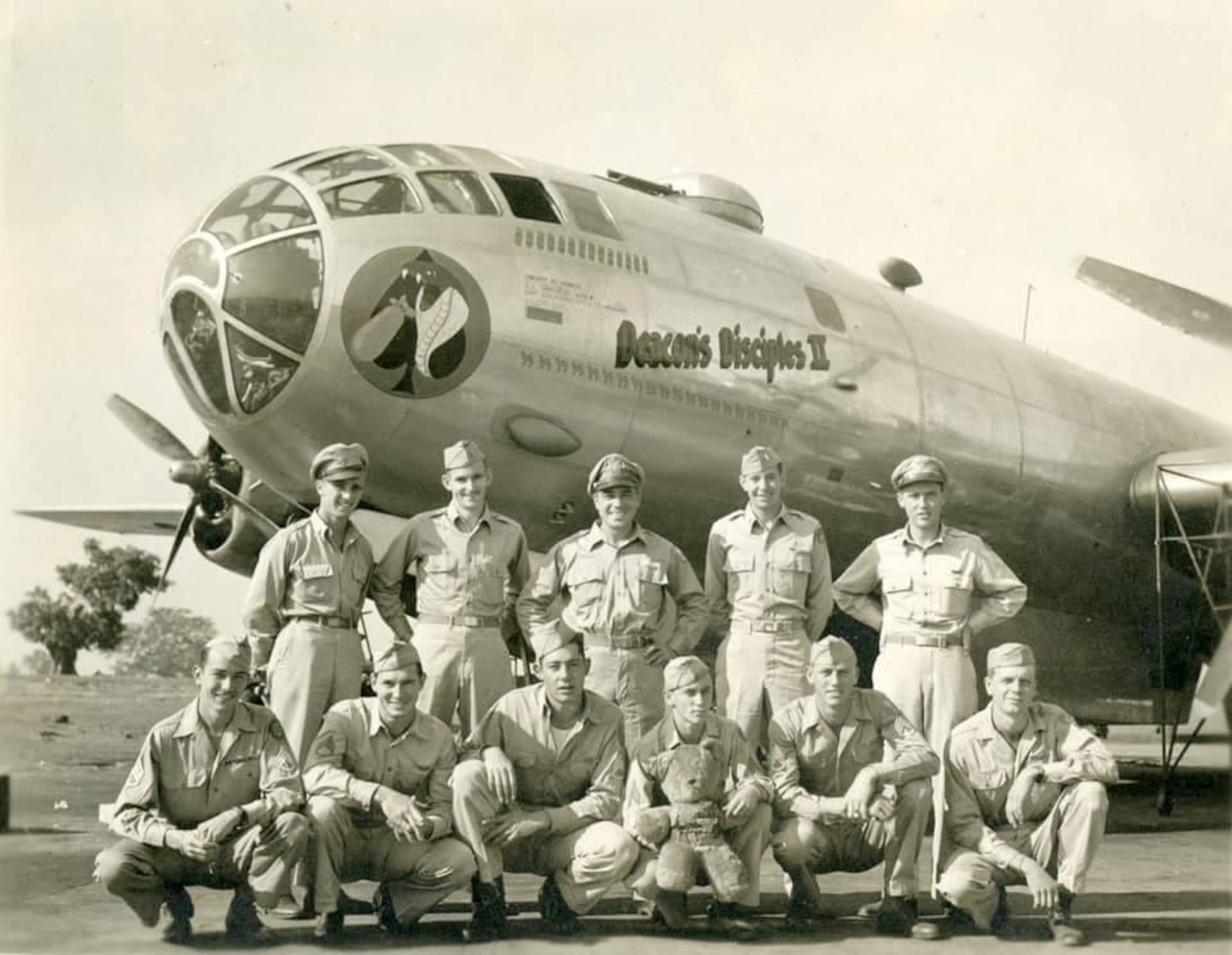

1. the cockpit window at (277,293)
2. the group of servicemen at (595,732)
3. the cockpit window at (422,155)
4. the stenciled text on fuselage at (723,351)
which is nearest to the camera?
the group of servicemen at (595,732)

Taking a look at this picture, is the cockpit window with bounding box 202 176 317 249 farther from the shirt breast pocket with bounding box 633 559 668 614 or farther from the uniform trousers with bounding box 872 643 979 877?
the uniform trousers with bounding box 872 643 979 877

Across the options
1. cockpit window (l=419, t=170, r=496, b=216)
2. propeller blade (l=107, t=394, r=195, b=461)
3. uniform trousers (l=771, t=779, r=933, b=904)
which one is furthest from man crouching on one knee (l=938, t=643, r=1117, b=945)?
propeller blade (l=107, t=394, r=195, b=461)

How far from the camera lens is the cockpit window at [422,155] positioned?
8492mm

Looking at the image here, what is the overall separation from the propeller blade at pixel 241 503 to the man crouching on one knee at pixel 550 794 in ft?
13.5

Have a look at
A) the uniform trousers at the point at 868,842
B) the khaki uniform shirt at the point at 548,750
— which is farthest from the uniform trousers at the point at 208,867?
the uniform trousers at the point at 868,842

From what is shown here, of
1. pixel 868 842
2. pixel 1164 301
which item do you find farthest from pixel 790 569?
pixel 1164 301

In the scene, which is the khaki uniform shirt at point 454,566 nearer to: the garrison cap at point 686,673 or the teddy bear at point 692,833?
the garrison cap at point 686,673

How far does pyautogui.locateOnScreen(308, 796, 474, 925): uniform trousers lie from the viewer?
552cm

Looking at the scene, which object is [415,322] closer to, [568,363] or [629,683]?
[568,363]

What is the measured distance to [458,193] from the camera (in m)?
8.45

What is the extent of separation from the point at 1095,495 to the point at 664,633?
23.0 feet

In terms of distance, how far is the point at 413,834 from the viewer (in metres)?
5.48

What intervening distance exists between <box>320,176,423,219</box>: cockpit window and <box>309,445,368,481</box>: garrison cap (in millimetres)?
1809

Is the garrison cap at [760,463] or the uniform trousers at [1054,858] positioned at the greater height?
the garrison cap at [760,463]
